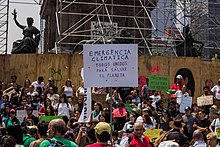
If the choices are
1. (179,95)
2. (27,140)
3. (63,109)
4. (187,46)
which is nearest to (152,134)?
(27,140)

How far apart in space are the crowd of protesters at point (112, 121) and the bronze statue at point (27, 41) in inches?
117

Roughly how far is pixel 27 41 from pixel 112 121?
10.7 m

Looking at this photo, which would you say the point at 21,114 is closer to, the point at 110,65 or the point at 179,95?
the point at 110,65

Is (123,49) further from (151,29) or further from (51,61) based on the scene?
(151,29)

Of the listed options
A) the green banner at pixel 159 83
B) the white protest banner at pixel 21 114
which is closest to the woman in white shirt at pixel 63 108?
the white protest banner at pixel 21 114

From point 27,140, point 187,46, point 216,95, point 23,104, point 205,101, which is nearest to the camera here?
point 27,140

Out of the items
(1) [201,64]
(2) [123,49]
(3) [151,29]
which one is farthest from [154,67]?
(2) [123,49]

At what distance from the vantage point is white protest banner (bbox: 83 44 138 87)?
28.9 feet

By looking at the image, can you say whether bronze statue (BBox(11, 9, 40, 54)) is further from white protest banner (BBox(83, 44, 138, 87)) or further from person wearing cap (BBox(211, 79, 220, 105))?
white protest banner (BBox(83, 44, 138, 87))

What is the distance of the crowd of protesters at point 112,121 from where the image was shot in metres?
7.24

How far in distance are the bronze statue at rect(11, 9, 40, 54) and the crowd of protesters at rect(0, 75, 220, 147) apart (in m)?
2.98

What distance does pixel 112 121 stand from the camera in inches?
542

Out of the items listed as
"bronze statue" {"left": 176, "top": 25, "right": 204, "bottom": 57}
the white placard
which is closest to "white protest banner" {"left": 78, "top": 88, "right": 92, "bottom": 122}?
the white placard

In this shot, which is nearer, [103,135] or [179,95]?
[103,135]
